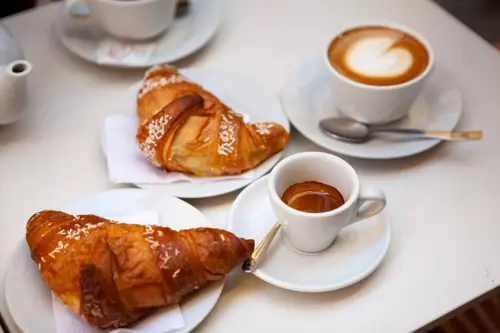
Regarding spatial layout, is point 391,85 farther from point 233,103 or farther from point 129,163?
point 129,163

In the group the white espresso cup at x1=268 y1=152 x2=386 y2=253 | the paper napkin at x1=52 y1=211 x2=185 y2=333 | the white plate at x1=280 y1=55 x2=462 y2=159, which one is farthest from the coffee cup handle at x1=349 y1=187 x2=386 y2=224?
the paper napkin at x1=52 y1=211 x2=185 y2=333

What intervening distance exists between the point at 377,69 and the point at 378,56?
0.10ft

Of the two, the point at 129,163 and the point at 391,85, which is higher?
the point at 391,85

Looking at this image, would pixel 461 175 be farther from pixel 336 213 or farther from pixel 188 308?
pixel 188 308

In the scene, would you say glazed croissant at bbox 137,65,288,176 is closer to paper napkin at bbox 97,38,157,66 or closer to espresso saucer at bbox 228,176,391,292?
espresso saucer at bbox 228,176,391,292

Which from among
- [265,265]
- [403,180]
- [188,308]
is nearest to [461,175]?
[403,180]

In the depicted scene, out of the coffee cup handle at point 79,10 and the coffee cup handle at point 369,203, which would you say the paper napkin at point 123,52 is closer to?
the coffee cup handle at point 79,10

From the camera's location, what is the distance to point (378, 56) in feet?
3.26

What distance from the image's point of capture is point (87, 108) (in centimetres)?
105

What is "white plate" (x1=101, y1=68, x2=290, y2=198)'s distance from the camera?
0.90 m

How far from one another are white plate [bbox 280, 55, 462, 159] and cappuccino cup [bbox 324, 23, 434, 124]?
4 centimetres

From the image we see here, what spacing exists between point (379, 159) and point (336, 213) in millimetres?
227

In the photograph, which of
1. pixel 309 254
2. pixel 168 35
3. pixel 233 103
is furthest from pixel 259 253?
pixel 168 35

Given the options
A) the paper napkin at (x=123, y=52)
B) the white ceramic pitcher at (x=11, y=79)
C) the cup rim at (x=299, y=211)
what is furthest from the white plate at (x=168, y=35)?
the cup rim at (x=299, y=211)
